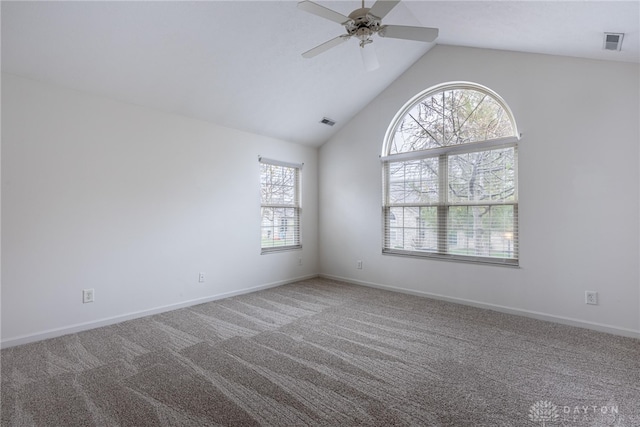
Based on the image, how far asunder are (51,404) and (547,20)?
4.60m

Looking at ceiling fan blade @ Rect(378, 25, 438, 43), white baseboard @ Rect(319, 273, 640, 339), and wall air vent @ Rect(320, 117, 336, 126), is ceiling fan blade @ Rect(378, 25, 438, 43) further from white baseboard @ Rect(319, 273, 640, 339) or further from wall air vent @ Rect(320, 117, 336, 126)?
white baseboard @ Rect(319, 273, 640, 339)

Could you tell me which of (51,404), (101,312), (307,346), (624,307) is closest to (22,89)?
(101,312)

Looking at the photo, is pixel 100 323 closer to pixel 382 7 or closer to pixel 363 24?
pixel 363 24

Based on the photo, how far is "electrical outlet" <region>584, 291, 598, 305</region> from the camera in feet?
10.2

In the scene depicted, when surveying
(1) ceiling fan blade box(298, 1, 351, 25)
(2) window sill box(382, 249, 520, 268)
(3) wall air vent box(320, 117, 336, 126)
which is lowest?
(2) window sill box(382, 249, 520, 268)

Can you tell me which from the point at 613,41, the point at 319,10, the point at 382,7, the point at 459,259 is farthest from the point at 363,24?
the point at 459,259

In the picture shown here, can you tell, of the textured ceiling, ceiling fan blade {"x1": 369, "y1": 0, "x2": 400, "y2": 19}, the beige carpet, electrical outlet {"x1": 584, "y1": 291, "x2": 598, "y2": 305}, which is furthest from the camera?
electrical outlet {"x1": 584, "y1": 291, "x2": 598, "y2": 305}

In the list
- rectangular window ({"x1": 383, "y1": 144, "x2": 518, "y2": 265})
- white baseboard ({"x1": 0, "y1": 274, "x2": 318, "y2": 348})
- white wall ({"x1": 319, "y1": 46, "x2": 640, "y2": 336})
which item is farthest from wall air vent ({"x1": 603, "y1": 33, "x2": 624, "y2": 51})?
white baseboard ({"x1": 0, "y1": 274, "x2": 318, "y2": 348})

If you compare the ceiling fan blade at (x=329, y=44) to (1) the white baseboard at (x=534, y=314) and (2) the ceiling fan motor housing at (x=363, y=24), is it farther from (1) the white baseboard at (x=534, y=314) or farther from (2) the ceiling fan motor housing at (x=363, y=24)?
(1) the white baseboard at (x=534, y=314)

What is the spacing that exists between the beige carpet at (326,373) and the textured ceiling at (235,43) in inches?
99.7

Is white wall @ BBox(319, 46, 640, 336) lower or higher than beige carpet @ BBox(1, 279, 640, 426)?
higher

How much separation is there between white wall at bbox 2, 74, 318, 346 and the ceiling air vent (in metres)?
3.98

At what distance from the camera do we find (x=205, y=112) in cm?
401

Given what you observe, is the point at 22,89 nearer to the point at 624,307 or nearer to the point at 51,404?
the point at 51,404
